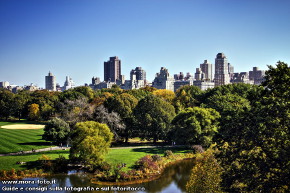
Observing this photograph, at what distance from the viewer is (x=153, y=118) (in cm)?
4762

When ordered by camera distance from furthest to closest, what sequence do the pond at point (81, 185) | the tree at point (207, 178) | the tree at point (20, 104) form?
1. the tree at point (20, 104)
2. the pond at point (81, 185)
3. the tree at point (207, 178)

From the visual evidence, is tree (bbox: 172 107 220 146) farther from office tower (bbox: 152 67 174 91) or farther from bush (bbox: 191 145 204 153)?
office tower (bbox: 152 67 174 91)

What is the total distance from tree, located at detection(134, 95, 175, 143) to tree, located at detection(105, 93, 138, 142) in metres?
1.30

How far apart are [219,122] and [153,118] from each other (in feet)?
54.0

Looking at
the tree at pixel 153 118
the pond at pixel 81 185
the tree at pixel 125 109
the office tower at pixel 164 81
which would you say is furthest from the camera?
the office tower at pixel 164 81

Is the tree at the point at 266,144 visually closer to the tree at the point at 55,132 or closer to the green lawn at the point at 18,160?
the green lawn at the point at 18,160

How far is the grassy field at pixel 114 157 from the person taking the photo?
3297cm

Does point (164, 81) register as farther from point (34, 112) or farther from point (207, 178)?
point (207, 178)

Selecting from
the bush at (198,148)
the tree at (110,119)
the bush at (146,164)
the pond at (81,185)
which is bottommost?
the pond at (81,185)

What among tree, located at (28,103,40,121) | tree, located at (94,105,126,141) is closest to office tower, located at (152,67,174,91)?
tree, located at (28,103,40,121)

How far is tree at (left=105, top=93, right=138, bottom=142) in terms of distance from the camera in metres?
48.6

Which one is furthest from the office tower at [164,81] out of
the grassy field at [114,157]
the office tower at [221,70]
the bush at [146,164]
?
the bush at [146,164]

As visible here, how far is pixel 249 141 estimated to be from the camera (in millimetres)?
13773

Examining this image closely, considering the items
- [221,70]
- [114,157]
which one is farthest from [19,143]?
[221,70]
